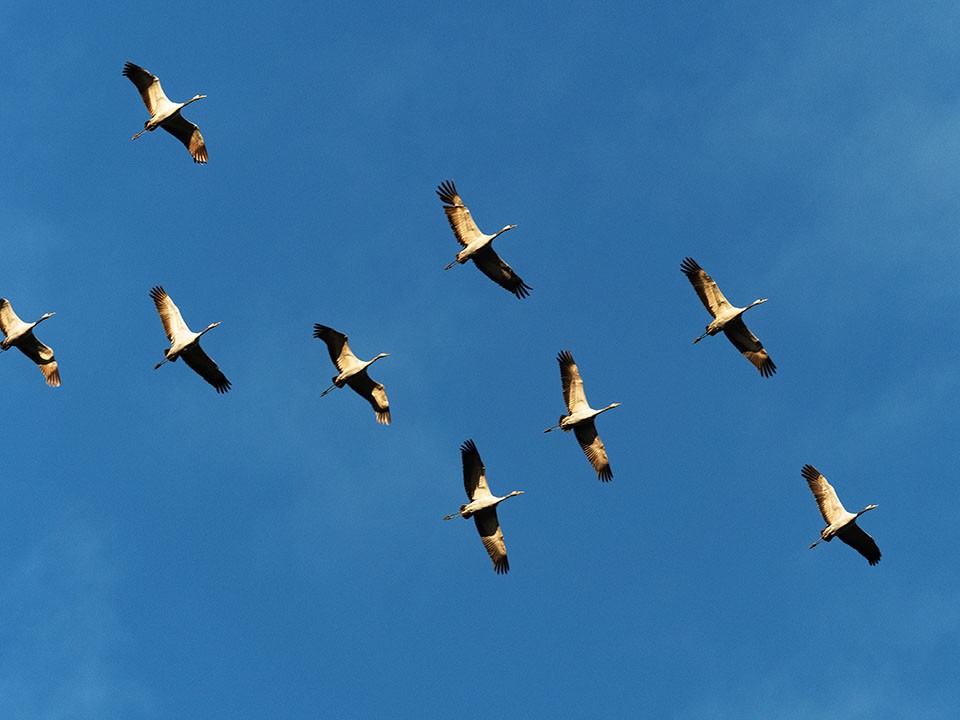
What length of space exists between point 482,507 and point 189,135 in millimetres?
17268

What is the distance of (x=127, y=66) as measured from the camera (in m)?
75.2

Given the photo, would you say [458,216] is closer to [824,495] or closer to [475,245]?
[475,245]

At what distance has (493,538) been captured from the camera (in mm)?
76125

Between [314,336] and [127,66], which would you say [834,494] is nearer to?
[314,336]

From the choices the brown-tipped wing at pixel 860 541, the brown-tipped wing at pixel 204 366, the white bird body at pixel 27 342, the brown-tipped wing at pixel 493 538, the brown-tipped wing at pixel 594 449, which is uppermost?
the white bird body at pixel 27 342

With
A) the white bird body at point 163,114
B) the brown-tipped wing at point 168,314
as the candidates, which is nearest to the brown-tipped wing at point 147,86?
the white bird body at point 163,114

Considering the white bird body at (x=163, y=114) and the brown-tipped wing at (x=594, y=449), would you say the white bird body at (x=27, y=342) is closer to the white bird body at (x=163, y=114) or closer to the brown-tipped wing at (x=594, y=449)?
the white bird body at (x=163, y=114)

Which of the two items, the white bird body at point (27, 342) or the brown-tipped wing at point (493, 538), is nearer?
the brown-tipped wing at point (493, 538)

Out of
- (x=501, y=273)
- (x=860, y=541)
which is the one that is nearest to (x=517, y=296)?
(x=501, y=273)

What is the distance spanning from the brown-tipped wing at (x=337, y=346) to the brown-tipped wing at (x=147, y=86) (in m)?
→ 9.83

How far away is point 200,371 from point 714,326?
18.8 m

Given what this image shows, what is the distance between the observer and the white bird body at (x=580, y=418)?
251 ft

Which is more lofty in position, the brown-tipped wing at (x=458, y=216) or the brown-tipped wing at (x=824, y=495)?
the brown-tipped wing at (x=458, y=216)

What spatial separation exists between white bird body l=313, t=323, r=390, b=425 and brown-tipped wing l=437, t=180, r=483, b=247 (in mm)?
5685
